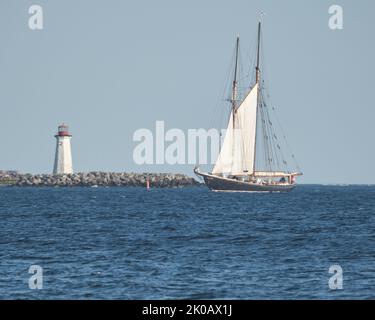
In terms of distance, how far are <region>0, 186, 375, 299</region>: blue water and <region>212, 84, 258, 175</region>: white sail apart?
6882 centimetres

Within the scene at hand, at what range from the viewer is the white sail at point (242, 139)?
141m

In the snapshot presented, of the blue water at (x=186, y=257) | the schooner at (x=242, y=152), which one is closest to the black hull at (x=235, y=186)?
the schooner at (x=242, y=152)

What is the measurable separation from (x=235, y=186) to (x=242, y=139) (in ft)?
33.5

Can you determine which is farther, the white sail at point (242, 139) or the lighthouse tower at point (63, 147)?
the lighthouse tower at point (63, 147)

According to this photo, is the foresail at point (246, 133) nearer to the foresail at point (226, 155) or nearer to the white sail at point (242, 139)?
the white sail at point (242, 139)

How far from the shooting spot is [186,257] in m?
42.3

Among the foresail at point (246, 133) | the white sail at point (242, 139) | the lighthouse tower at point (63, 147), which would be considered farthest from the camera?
the lighthouse tower at point (63, 147)

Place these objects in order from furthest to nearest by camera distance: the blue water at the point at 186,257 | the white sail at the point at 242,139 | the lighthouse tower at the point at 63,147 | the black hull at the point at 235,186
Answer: the lighthouse tower at the point at 63,147 → the black hull at the point at 235,186 → the white sail at the point at 242,139 → the blue water at the point at 186,257

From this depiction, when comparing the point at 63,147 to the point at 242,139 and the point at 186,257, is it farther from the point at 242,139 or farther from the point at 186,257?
the point at 186,257

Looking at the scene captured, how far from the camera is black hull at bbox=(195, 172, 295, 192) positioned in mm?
148000

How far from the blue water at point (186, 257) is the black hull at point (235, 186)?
75.4 m

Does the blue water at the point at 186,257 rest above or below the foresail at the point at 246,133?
below
